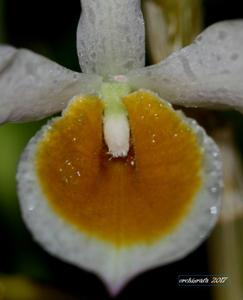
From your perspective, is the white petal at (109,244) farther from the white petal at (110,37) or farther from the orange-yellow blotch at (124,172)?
the white petal at (110,37)

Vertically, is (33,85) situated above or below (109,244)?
above

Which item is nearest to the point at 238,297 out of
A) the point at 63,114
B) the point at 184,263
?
the point at 184,263

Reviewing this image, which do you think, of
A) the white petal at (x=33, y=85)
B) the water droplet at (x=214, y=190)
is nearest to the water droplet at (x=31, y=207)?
the white petal at (x=33, y=85)

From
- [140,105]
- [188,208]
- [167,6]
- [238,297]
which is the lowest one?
[238,297]

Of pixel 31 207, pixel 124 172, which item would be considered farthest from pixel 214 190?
pixel 31 207

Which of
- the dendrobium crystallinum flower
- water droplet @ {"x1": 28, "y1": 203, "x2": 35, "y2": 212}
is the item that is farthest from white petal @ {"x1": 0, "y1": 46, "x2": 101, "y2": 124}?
water droplet @ {"x1": 28, "y1": 203, "x2": 35, "y2": 212}

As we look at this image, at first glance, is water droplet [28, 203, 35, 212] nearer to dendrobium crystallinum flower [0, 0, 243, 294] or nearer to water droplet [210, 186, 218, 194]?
dendrobium crystallinum flower [0, 0, 243, 294]

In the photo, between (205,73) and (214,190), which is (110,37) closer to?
(205,73)

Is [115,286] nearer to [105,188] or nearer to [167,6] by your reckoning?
[105,188]
